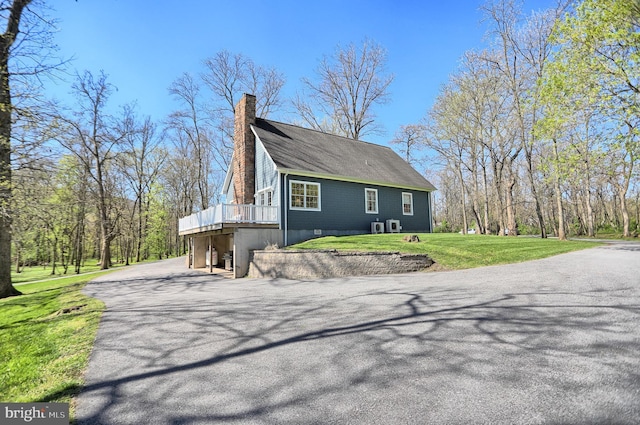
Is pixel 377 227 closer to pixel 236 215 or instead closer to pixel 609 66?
pixel 236 215

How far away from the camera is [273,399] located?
2.82 metres

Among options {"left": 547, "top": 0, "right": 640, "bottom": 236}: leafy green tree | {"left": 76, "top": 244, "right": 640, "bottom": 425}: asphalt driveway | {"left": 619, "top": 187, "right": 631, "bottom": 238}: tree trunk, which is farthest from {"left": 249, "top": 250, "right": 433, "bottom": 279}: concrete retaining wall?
{"left": 619, "top": 187, "right": 631, "bottom": 238}: tree trunk

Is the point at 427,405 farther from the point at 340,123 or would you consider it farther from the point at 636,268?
Result: the point at 340,123

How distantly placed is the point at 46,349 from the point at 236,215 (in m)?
8.95

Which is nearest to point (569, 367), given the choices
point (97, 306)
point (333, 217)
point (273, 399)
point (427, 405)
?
point (427, 405)

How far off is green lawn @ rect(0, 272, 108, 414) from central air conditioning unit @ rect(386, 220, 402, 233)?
14.1m

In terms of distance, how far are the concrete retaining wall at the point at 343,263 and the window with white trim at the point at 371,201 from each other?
6670 mm

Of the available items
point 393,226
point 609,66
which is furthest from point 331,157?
point 609,66

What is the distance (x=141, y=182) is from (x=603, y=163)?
35.2m

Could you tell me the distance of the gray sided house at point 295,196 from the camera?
13.6 meters

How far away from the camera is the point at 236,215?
43.4 ft

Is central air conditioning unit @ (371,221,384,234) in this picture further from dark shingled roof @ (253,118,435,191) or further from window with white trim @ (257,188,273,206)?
window with white trim @ (257,188,273,206)

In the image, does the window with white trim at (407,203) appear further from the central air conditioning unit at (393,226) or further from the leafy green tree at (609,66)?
the leafy green tree at (609,66)

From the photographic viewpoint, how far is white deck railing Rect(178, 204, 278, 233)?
41.7ft
